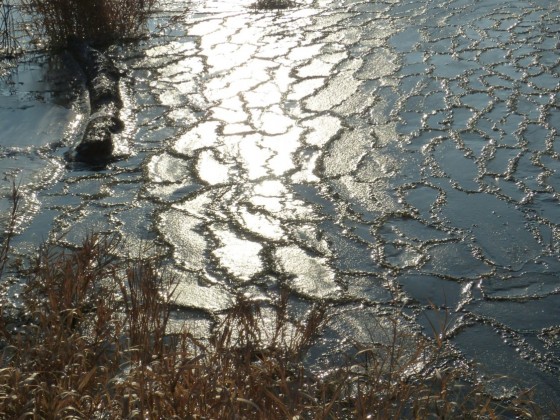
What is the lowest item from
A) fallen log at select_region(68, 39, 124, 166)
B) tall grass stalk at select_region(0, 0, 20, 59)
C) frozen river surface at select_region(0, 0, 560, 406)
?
frozen river surface at select_region(0, 0, 560, 406)

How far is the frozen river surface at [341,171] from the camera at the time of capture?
457cm

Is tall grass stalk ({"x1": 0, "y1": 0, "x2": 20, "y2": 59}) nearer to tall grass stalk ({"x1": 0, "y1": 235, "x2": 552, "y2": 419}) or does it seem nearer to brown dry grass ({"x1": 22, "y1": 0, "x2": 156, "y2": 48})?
brown dry grass ({"x1": 22, "y1": 0, "x2": 156, "y2": 48})

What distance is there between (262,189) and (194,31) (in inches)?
168

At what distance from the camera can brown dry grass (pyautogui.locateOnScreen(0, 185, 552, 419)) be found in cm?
294

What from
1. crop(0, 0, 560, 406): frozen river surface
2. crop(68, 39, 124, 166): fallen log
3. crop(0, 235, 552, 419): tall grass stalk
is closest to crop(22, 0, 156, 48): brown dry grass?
crop(68, 39, 124, 166): fallen log

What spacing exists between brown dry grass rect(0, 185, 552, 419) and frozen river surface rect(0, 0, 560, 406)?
1.27 ft

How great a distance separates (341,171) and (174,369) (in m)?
3.21

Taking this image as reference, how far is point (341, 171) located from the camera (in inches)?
238

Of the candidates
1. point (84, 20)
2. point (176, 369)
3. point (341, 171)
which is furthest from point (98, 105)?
point (176, 369)

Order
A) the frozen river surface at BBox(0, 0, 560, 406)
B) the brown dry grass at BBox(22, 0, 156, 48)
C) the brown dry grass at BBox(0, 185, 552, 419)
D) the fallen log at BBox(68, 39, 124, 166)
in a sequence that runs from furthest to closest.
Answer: the brown dry grass at BBox(22, 0, 156, 48), the fallen log at BBox(68, 39, 124, 166), the frozen river surface at BBox(0, 0, 560, 406), the brown dry grass at BBox(0, 185, 552, 419)

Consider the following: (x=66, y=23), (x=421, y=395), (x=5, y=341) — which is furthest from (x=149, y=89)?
(x=421, y=395)

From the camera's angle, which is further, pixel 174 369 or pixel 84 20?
pixel 84 20

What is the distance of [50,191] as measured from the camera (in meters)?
5.79

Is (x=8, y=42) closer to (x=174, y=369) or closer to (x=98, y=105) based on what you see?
(x=98, y=105)
